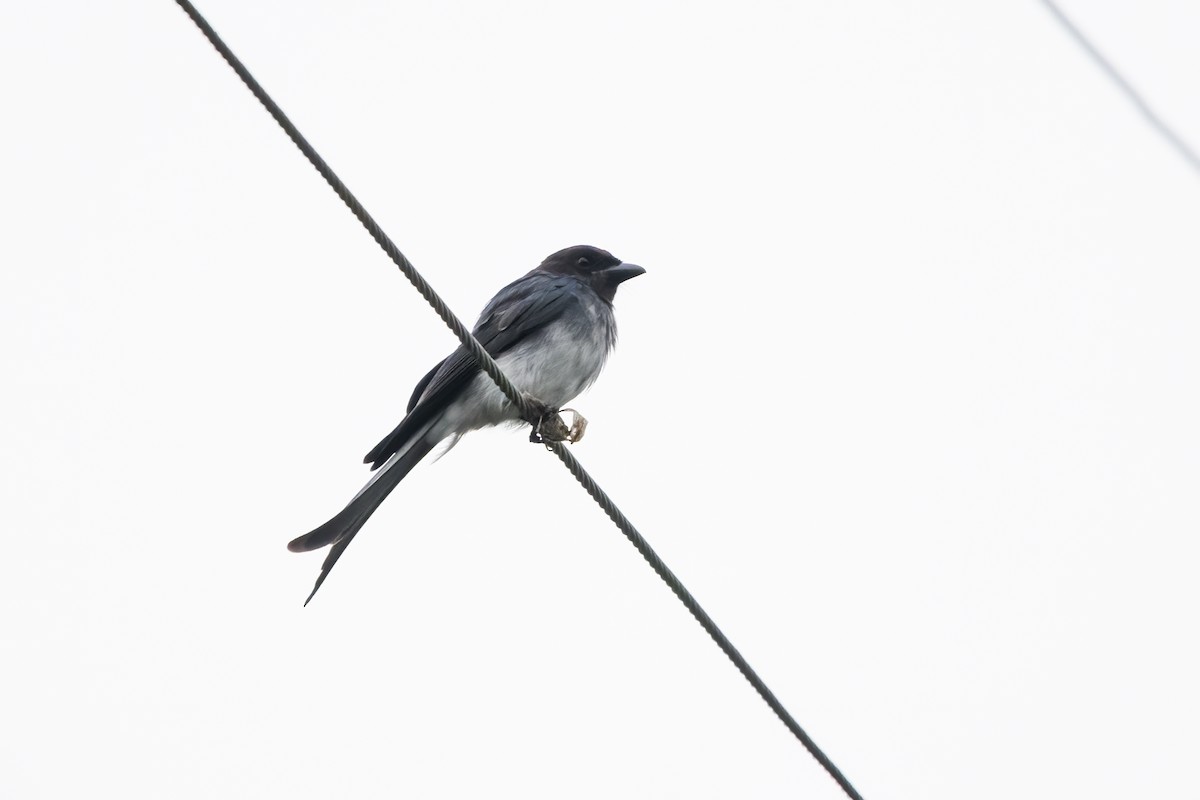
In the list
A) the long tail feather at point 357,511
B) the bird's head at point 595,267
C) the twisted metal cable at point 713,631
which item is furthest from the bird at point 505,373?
the twisted metal cable at point 713,631

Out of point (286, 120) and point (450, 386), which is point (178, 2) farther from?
point (450, 386)

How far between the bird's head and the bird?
0.66 ft

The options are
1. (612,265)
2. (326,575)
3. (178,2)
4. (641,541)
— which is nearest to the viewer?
(178,2)

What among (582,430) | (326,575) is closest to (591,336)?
(582,430)

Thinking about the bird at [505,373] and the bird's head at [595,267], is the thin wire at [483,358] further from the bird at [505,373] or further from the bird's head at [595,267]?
the bird's head at [595,267]

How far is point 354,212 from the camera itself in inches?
154

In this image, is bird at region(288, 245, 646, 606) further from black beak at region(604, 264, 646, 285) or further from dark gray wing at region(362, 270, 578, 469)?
black beak at region(604, 264, 646, 285)

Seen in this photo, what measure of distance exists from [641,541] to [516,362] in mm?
2625

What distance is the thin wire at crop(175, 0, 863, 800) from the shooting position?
3617 mm


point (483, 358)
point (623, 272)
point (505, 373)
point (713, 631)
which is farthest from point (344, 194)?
point (623, 272)

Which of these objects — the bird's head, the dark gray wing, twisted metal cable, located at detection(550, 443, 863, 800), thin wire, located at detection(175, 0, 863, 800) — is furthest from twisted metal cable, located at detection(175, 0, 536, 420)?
the bird's head

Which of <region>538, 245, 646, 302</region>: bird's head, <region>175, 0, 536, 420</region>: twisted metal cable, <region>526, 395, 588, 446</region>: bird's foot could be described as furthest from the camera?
<region>538, 245, 646, 302</region>: bird's head

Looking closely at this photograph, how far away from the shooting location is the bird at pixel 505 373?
644 cm

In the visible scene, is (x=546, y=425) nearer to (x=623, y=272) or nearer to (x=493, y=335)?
(x=493, y=335)
